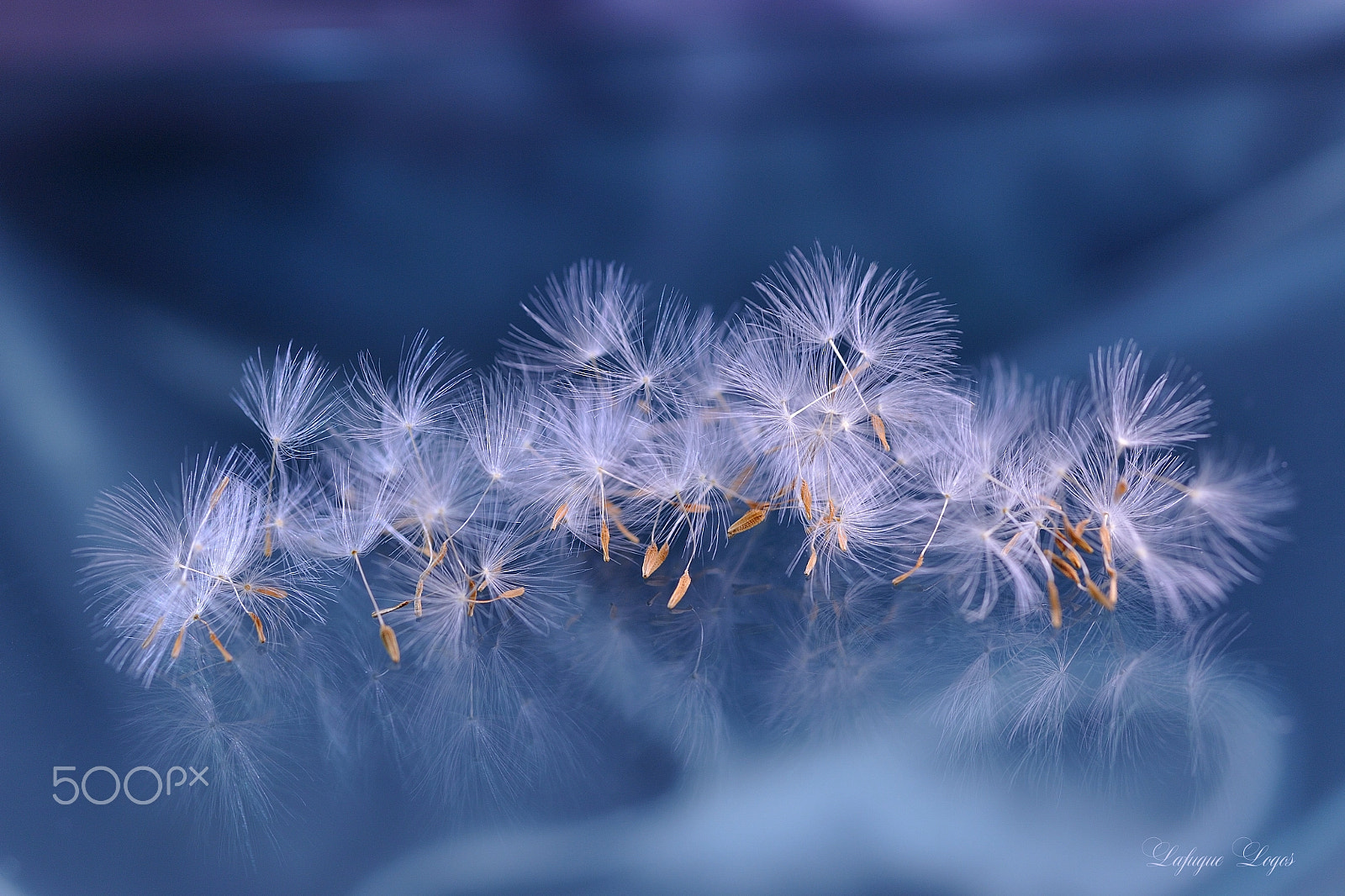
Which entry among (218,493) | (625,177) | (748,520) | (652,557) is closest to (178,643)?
(218,493)

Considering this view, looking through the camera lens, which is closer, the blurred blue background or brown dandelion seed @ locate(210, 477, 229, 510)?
brown dandelion seed @ locate(210, 477, 229, 510)

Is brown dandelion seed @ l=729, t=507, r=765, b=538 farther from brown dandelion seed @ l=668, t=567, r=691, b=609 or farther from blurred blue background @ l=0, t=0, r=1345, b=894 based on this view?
blurred blue background @ l=0, t=0, r=1345, b=894

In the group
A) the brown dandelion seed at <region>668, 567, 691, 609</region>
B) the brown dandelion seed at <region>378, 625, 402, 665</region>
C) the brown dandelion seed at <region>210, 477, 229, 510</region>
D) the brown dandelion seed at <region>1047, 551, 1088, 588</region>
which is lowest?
the brown dandelion seed at <region>1047, 551, 1088, 588</region>

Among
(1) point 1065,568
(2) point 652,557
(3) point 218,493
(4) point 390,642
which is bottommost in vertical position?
(1) point 1065,568

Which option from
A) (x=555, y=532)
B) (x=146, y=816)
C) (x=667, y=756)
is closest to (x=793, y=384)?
(x=555, y=532)

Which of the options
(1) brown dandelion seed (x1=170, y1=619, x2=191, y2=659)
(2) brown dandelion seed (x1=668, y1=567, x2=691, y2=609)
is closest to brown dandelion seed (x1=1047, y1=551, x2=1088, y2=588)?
(2) brown dandelion seed (x1=668, y1=567, x2=691, y2=609)
